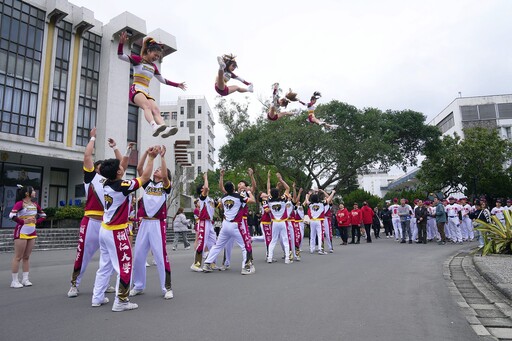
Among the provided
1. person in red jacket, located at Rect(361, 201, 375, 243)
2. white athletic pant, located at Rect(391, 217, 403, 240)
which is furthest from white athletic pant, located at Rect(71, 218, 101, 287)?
white athletic pant, located at Rect(391, 217, 403, 240)

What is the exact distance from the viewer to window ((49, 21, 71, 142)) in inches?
1030

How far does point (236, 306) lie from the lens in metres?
5.32

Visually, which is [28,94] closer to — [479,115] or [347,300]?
[347,300]

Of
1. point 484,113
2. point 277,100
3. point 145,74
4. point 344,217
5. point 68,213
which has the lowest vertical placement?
point 344,217

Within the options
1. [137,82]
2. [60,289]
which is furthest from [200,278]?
[137,82]

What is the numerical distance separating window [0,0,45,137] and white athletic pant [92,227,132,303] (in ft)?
75.3

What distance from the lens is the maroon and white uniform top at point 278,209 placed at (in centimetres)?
1064

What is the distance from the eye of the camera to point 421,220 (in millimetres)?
17062

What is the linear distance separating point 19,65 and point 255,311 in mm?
26328

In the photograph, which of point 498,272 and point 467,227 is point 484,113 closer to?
point 467,227

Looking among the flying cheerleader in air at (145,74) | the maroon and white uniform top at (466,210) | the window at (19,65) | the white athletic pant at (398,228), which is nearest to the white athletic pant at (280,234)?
the flying cheerleader in air at (145,74)

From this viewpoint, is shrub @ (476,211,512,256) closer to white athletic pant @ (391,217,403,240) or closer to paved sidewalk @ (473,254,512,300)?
paved sidewalk @ (473,254,512,300)

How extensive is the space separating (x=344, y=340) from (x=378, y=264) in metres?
6.62

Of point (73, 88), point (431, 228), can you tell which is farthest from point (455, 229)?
point (73, 88)
